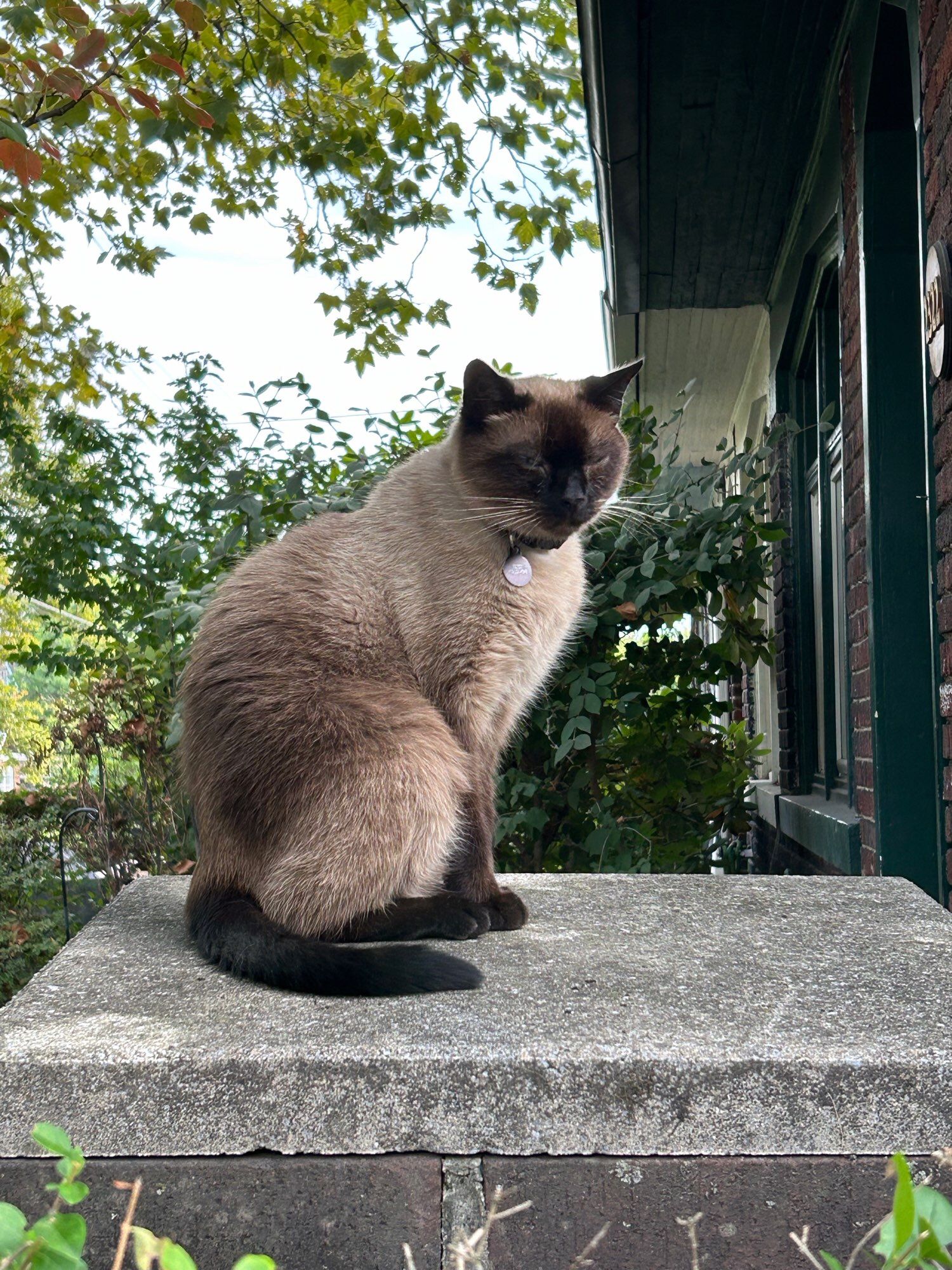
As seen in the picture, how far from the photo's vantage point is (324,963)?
2076mm

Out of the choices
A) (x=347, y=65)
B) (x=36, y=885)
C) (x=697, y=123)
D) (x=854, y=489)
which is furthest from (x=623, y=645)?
(x=36, y=885)

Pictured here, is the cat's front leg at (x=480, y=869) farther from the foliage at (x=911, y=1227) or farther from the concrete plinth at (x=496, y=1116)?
the foliage at (x=911, y=1227)

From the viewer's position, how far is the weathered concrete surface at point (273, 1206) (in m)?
1.68

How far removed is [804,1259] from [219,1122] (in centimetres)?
92

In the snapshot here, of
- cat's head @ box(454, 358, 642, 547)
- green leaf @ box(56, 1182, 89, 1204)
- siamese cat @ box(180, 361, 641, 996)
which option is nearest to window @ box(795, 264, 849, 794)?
cat's head @ box(454, 358, 642, 547)

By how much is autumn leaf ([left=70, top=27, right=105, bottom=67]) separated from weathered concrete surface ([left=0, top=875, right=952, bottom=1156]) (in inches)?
94.7

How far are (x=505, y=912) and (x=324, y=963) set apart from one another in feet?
2.30

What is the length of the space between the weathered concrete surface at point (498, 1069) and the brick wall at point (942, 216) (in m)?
1.16

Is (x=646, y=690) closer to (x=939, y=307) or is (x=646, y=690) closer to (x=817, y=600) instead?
(x=817, y=600)

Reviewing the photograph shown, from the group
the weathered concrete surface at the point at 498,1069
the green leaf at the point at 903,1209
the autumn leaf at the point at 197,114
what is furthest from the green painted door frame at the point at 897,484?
the green leaf at the point at 903,1209

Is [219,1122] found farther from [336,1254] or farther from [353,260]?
[353,260]

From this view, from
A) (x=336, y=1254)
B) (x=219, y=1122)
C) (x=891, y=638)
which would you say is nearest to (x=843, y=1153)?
(x=336, y=1254)

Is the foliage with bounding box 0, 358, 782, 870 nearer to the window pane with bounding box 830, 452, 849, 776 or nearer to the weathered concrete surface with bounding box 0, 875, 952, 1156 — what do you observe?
the window pane with bounding box 830, 452, 849, 776

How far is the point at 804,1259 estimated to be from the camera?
1681mm
